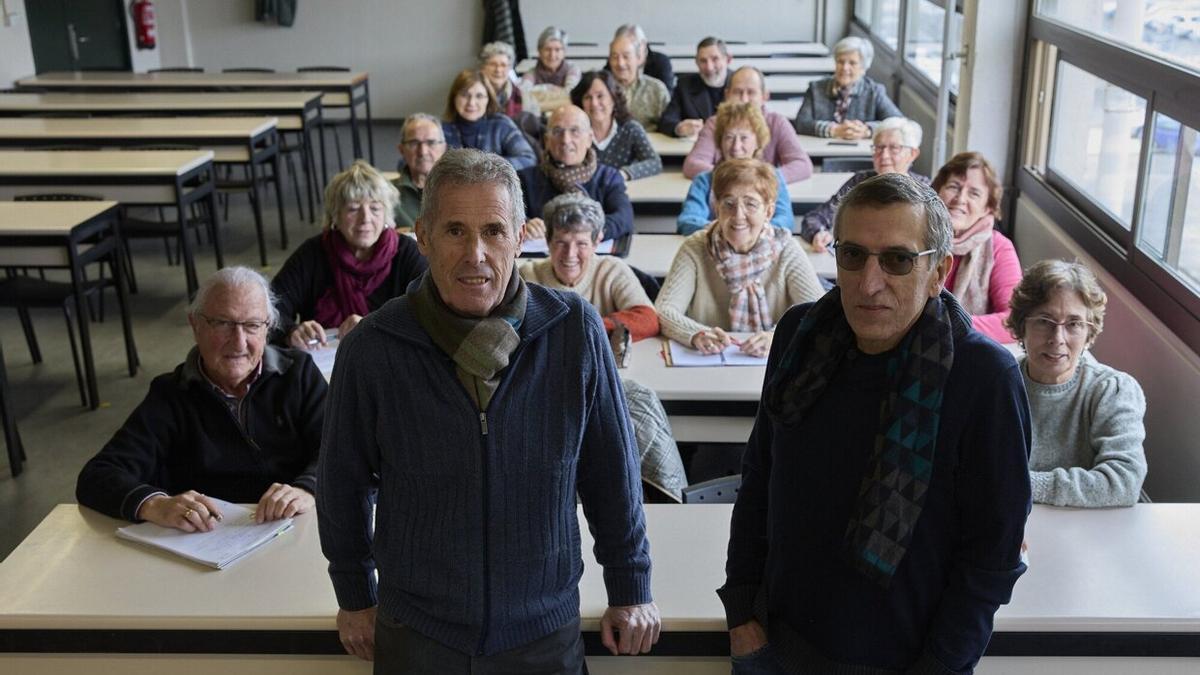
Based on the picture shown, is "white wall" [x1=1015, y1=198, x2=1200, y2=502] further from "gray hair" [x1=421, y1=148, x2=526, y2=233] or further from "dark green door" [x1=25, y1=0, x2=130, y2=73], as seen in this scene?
"dark green door" [x1=25, y1=0, x2=130, y2=73]

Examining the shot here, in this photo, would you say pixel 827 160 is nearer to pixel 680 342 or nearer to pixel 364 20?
pixel 680 342

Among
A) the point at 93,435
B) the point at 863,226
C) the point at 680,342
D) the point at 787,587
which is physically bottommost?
the point at 93,435


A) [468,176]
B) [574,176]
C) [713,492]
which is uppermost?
[468,176]

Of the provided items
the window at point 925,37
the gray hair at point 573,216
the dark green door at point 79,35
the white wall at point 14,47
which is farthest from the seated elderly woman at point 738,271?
the dark green door at point 79,35

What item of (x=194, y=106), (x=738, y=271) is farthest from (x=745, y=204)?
(x=194, y=106)

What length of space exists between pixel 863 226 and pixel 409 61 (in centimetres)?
→ 1141

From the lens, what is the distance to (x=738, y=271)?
12.4 ft

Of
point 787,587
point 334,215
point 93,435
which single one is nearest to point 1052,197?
point 334,215

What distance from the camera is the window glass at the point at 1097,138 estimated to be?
430cm

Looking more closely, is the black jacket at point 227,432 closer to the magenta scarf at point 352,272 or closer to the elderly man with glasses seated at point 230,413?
the elderly man with glasses seated at point 230,413

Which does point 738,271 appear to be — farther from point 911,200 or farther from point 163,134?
point 163,134

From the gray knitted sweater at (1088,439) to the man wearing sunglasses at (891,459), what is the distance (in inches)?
34.3

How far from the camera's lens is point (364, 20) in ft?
40.4

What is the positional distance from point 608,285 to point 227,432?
1494 millimetres
